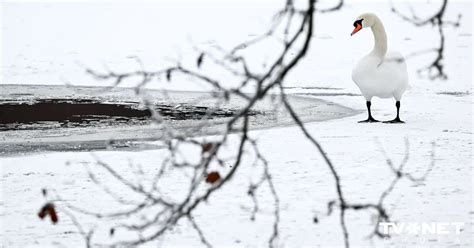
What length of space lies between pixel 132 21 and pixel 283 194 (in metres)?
19.1

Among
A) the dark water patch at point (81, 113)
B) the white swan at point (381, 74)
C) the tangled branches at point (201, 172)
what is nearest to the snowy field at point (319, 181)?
the tangled branches at point (201, 172)

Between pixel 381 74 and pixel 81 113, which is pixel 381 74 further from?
pixel 81 113

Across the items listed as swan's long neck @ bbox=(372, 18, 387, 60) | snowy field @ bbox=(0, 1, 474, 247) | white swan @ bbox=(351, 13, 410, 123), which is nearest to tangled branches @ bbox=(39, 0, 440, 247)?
snowy field @ bbox=(0, 1, 474, 247)

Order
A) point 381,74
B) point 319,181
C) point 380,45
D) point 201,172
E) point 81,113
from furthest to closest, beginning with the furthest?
point 81,113 → point 380,45 → point 381,74 → point 319,181 → point 201,172

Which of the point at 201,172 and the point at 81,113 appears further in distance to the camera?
the point at 81,113

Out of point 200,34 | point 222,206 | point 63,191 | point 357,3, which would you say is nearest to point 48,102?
point 63,191

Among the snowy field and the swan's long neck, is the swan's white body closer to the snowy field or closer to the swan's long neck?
the swan's long neck

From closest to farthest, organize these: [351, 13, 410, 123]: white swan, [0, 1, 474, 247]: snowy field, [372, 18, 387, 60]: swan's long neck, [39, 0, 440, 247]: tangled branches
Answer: [39, 0, 440, 247]: tangled branches, [0, 1, 474, 247]: snowy field, [351, 13, 410, 123]: white swan, [372, 18, 387, 60]: swan's long neck

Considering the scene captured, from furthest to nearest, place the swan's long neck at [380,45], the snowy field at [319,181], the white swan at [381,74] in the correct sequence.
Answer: the swan's long neck at [380,45] < the white swan at [381,74] < the snowy field at [319,181]

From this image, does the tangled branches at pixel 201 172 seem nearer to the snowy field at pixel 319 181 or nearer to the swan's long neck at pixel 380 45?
the snowy field at pixel 319 181

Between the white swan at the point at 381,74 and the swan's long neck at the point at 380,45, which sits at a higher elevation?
the swan's long neck at the point at 380,45

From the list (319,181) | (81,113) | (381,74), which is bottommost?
(319,181)

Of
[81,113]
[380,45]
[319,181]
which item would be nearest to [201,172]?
[319,181]

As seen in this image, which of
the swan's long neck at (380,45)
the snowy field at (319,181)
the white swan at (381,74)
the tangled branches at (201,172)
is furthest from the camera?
the swan's long neck at (380,45)
